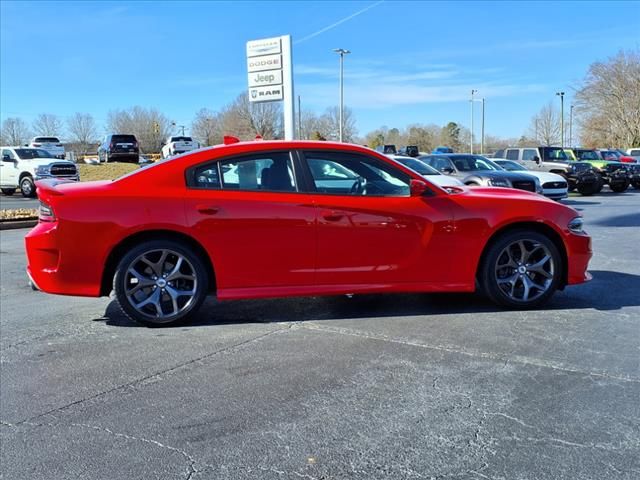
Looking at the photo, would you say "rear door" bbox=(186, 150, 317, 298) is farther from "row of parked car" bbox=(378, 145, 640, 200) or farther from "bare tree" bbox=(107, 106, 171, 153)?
"bare tree" bbox=(107, 106, 171, 153)

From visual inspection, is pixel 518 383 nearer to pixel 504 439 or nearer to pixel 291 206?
pixel 504 439

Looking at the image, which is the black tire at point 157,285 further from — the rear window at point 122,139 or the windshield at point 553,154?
the rear window at point 122,139

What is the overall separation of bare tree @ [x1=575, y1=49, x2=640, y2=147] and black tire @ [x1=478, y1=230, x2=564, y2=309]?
61604mm

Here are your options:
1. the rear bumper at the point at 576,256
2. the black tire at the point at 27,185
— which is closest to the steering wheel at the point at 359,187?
the rear bumper at the point at 576,256

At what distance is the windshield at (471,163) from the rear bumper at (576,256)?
9713 mm

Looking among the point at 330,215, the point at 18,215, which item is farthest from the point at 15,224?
the point at 330,215

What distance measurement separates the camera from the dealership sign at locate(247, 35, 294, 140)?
17.0 meters

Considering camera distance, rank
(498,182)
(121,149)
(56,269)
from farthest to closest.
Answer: (121,149) → (498,182) → (56,269)

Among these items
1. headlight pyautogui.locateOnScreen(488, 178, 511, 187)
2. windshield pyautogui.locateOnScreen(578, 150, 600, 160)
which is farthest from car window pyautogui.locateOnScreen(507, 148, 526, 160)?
headlight pyautogui.locateOnScreen(488, 178, 511, 187)

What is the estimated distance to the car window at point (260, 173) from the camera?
502cm

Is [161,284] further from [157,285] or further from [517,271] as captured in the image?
[517,271]

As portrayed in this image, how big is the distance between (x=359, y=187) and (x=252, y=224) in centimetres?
103

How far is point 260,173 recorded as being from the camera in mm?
5055

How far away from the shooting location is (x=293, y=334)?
479 cm
